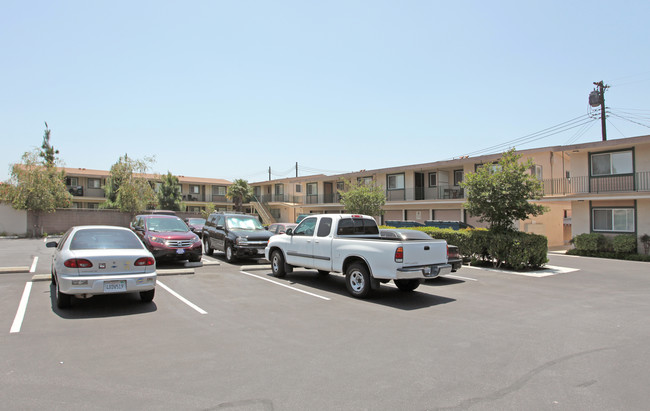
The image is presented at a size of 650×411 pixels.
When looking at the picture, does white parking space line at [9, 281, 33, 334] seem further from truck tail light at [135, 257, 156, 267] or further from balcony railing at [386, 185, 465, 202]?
balcony railing at [386, 185, 465, 202]

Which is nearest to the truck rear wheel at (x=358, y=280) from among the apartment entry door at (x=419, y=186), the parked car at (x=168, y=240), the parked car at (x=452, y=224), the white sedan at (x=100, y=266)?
the white sedan at (x=100, y=266)

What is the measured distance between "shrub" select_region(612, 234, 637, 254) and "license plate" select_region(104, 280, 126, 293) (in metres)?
22.1

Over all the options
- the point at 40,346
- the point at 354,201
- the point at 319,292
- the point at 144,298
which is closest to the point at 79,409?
the point at 40,346

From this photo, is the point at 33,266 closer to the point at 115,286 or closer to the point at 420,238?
the point at 115,286

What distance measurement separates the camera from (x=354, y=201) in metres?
26.2

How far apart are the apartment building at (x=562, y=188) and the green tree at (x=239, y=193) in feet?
35.1

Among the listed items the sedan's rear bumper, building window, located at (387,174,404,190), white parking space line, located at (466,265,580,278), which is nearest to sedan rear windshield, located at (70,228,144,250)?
the sedan's rear bumper

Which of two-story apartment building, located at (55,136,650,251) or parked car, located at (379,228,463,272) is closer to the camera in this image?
parked car, located at (379,228,463,272)

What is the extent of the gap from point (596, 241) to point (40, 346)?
23.3m

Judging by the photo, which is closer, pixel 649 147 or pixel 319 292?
pixel 319 292

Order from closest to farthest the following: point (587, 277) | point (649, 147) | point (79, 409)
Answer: point (79, 409)
point (587, 277)
point (649, 147)

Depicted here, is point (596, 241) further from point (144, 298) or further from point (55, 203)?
point (55, 203)

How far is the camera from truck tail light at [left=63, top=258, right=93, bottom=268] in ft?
22.5

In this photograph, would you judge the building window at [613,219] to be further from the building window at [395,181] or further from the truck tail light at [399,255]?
the truck tail light at [399,255]
